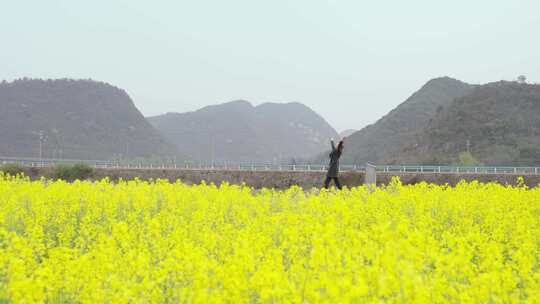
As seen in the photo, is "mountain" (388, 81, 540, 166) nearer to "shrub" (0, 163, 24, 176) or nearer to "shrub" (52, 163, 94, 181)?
"shrub" (52, 163, 94, 181)

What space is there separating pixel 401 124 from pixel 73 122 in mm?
72617

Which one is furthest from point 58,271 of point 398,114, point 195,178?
point 398,114

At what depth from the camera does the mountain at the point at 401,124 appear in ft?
314

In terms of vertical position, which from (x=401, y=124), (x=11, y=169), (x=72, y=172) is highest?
(x=401, y=124)

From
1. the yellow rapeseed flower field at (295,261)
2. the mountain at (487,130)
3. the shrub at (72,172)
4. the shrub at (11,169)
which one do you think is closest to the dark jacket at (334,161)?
the yellow rapeseed flower field at (295,261)

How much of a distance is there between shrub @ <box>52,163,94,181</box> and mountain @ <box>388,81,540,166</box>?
41.3 m

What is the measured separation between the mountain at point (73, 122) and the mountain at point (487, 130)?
64202mm

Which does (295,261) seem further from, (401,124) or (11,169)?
(401,124)

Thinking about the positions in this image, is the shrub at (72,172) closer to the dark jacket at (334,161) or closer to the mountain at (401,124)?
the dark jacket at (334,161)

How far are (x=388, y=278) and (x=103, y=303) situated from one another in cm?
236

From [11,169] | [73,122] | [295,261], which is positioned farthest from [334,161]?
[73,122]

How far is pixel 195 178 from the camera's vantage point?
4378cm

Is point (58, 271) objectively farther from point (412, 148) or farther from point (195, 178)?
point (412, 148)

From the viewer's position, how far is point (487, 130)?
6956cm
